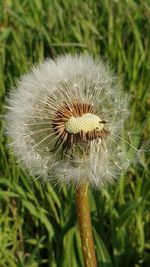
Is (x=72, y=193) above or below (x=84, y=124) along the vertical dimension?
below

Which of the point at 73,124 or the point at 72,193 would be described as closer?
the point at 73,124

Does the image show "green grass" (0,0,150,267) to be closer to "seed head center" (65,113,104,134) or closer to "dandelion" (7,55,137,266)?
"dandelion" (7,55,137,266)

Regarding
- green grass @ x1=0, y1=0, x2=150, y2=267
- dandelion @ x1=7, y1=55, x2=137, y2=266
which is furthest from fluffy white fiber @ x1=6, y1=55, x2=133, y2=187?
green grass @ x1=0, y1=0, x2=150, y2=267

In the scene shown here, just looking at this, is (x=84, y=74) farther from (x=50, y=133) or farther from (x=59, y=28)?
(x=59, y=28)

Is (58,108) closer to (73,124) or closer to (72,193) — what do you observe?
(73,124)

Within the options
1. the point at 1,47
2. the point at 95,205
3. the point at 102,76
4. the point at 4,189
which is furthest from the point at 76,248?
the point at 1,47

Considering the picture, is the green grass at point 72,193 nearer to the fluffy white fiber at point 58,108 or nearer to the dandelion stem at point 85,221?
the fluffy white fiber at point 58,108

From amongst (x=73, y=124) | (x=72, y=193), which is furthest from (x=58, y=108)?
(x=72, y=193)
